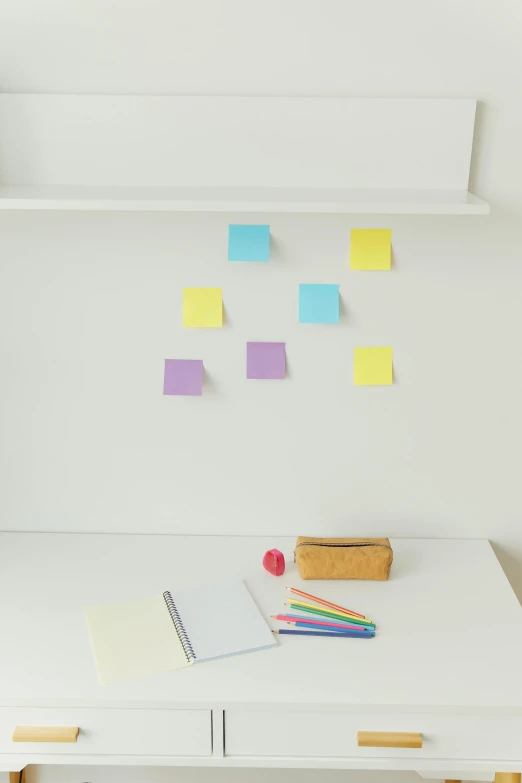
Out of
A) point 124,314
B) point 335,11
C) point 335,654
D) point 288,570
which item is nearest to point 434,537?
point 288,570

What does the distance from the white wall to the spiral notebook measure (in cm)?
30

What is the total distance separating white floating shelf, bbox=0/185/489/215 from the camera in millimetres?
1479

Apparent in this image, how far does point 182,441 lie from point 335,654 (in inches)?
24.1

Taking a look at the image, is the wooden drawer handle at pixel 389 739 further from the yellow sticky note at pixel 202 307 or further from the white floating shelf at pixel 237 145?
the white floating shelf at pixel 237 145

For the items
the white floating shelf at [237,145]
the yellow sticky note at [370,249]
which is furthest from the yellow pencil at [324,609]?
the white floating shelf at [237,145]

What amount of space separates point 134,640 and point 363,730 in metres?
0.43

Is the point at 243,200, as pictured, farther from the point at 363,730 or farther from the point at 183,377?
the point at 363,730

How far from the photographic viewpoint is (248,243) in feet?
5.64

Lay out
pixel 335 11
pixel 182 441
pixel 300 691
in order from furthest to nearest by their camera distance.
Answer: pixel 182 441 < pixel 335 11 < pixel 300 691

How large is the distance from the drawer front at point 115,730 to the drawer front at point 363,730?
64 millimetres

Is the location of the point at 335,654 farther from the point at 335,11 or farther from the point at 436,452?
the point at 335,11

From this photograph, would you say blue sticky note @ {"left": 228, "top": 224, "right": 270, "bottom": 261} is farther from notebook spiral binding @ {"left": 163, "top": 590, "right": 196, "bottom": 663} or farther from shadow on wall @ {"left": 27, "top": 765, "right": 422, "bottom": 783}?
shadow on wall @ {"left": 27, "top": 765, "right": 422, "bottom": 783}

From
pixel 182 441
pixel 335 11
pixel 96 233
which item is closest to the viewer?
pixel 335 11

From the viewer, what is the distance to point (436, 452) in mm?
1863
